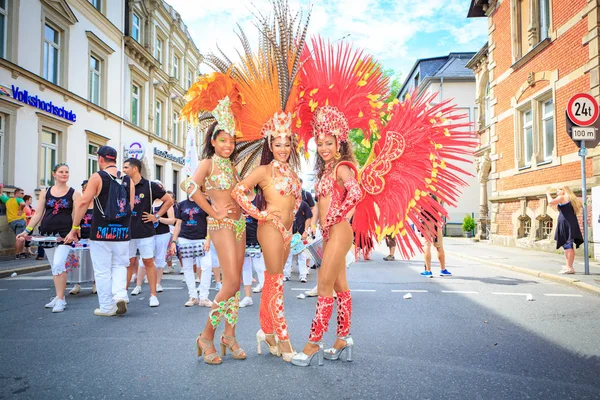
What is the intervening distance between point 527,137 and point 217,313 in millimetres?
14930

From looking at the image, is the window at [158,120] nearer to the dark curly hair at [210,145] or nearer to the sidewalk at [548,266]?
the sidewalk at [548,266]

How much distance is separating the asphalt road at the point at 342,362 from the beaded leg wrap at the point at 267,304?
255mm

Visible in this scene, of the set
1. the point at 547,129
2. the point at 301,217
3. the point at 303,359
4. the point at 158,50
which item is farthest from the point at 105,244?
the point at 158,50

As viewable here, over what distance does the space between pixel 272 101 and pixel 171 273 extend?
22.3ft

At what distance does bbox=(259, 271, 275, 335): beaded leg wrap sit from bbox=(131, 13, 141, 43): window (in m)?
21.1

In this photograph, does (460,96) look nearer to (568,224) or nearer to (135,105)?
(135,105)

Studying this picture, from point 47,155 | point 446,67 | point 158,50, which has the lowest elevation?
point 47,155

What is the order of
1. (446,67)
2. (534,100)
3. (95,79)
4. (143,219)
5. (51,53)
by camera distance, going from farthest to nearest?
1. (446,67)
2. (95,79)
3. (51,53)
4. (534,100)
5. (143,219)

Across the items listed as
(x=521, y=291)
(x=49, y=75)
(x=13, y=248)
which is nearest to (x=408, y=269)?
(x=521, y=291)

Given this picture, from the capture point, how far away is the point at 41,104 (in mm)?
13734

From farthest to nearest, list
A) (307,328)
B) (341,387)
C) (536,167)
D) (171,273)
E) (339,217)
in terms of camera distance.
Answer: (536,167) < (171,273) < (307,328) < (339,217) < (341,387)

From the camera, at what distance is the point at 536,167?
13750 millimetres

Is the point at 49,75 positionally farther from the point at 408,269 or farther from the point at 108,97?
the point at 408,269

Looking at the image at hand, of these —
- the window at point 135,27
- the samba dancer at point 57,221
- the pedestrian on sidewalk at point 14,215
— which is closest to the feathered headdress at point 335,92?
the samba dancer at point 57,221
